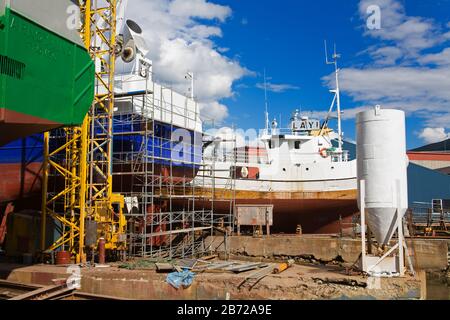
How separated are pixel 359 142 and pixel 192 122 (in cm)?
1305

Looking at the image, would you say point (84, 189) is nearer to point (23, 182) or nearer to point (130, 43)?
point (23, 182)

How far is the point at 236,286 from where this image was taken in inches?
452

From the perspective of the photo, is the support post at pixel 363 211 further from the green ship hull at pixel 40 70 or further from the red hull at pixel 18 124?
the red hull at pixel 18 124

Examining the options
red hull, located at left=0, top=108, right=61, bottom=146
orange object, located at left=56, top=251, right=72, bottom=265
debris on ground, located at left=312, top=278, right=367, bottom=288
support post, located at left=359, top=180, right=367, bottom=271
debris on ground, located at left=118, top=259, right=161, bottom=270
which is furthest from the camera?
orange object, located at left=56, top=251, right=72, bottom=265

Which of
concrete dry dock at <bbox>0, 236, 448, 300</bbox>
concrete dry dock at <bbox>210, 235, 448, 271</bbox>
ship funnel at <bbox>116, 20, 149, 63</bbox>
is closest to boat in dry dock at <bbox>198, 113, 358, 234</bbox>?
concrete dry dock at <bbox>210, 235, 448, 271</bbox>

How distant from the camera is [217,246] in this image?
2011 centimetres

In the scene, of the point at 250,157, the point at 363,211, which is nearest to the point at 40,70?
the point at 363,211

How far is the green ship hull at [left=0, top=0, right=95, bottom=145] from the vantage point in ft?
29.7

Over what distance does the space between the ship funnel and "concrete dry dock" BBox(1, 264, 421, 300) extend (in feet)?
33.0

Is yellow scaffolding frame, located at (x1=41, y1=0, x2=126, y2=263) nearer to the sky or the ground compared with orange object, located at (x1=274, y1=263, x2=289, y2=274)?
nearer to the sky

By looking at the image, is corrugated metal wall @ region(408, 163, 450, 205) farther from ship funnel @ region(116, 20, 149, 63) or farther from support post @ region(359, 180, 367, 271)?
ship funnel @ region(116, 20, 149, 63)
